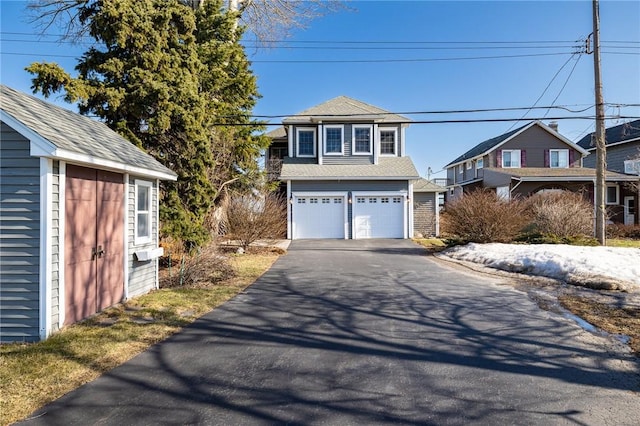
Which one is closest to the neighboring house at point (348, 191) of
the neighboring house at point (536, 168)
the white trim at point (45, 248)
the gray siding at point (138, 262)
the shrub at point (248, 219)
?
the shrub at point (248, 219)

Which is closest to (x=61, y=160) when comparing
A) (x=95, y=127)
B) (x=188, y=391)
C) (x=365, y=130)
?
(x=95, y=127)

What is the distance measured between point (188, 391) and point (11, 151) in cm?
431

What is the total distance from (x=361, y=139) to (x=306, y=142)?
3354 mm

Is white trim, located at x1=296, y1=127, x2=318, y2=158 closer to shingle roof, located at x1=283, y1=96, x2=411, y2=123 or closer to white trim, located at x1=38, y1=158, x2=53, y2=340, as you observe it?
shingle roof, located at x1=283, y1=96, x2=411, y2=123

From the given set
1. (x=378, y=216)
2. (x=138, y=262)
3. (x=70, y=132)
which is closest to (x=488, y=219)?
(x=378, y=216)

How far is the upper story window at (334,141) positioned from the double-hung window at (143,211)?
14.2 meters

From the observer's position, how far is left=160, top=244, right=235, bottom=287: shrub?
8984 mm

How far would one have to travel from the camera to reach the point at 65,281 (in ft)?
18.2

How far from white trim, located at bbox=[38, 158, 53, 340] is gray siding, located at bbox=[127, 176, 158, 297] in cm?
219

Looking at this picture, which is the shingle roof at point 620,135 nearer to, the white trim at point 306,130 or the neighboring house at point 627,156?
the neighboring house at point 627,156

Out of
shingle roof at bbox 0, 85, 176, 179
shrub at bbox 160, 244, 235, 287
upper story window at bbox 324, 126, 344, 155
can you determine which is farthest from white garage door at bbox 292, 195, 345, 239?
shingle roof at bbox 0, 85, 176, 179

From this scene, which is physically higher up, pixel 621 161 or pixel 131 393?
pixel 621 161

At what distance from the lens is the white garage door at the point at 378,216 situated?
806 inches

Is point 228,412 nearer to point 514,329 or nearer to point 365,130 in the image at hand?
point 514,329
